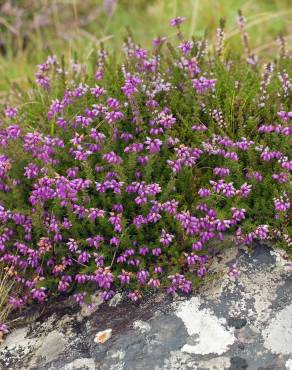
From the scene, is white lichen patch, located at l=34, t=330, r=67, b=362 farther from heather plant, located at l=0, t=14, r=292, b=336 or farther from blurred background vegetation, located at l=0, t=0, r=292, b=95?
blurred background vegetation, located at l=0, t=0, r=292, b=95

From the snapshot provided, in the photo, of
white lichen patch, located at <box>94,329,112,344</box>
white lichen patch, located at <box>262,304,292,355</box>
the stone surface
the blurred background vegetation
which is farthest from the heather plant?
the blurred background vegetation

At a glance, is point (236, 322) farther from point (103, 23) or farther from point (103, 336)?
point (103, 23)

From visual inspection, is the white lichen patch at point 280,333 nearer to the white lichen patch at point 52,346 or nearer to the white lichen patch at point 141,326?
the white lichen patch at point 141,326

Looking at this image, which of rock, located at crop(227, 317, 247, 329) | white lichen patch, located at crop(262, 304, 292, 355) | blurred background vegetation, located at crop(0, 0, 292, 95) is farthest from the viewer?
blurred background vegetation, located at crop(0, 0, 292, 95)

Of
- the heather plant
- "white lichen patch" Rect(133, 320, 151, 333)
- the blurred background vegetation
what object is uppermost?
the blurred background vegetation

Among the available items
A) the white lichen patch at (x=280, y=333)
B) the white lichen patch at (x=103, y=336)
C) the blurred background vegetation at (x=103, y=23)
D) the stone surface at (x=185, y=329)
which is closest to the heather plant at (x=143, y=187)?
the stone surface at (x=185, y=329)

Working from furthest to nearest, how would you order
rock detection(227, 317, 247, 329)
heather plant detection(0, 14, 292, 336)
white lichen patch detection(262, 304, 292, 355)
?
heather plant detection(0, 14, 292, 336) < rock detection(227, 317, 247, 329) < white lichen patch detection(262, 304, 292, 355)

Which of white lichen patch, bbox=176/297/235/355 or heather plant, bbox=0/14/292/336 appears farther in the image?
heather plant, bbox=0/14/292/336
